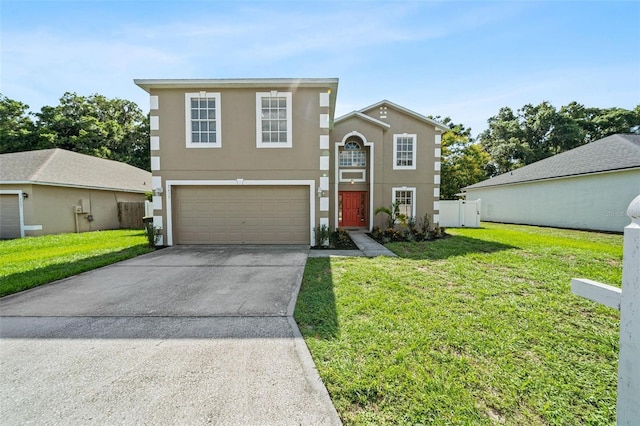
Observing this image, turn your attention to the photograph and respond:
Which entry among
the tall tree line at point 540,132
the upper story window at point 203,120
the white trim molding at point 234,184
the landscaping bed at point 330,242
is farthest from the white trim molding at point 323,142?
the tall tree line at point 540,132

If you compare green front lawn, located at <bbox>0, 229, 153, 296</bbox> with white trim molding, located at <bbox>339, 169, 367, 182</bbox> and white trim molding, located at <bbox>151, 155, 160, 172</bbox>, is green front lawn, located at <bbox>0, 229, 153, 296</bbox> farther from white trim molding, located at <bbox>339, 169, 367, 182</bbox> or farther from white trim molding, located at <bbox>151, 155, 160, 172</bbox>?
white trim molding, located at <bbox>339, 169, 367, 182</bbox>

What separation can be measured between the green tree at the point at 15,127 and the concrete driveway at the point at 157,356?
29.6 metres

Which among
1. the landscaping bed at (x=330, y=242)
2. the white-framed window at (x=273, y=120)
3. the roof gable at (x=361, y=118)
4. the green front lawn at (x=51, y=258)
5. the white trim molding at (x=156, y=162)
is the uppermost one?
the roof gable at (x=361, y=118)

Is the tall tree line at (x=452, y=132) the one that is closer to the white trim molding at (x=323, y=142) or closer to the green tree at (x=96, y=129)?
the green tree at (x=96, y=129)

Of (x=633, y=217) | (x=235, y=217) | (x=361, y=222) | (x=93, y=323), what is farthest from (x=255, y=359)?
(x=361, y=222)

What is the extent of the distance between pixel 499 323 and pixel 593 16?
7719mm

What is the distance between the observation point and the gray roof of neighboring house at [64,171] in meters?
12.6

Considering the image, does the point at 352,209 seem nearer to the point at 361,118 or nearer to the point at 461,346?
the point at 361,118

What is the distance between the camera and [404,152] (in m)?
14.0

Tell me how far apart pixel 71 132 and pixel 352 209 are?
96.8 feet

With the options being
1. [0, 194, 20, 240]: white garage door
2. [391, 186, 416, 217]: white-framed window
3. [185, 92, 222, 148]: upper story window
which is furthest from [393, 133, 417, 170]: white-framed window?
[0, 194, 20, 240]: white garage door

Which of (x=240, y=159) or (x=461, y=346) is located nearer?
(x=461, y=346)

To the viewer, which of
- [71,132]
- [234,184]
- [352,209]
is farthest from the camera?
[71,132]

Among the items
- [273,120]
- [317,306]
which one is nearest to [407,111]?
[273,120]
